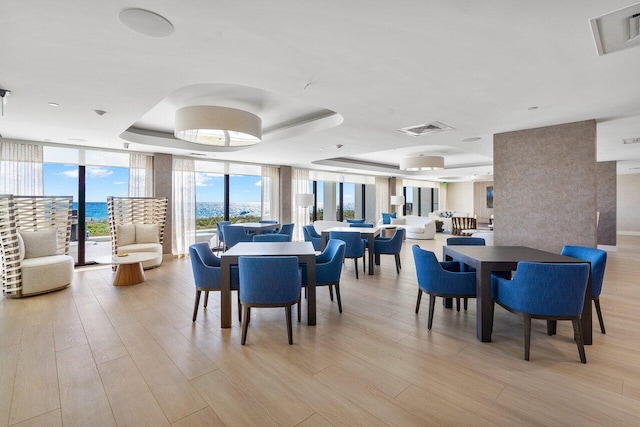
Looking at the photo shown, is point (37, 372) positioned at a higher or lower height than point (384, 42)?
lower

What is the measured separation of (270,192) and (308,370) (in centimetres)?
722

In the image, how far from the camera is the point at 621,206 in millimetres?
11156

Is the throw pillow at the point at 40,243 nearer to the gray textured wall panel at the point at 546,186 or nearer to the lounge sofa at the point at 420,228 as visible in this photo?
the gray textured wall panel at the point at 546,186

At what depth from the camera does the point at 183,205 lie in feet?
24.0

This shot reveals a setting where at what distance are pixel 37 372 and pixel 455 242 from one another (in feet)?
14.7

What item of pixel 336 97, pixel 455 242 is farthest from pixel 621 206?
pixel 336 97

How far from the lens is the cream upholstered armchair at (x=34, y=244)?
3926mm

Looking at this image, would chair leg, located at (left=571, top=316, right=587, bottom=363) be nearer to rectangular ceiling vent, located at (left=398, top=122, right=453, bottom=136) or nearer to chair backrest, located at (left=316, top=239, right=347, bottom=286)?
chair backrest, located at (left=316, top=239, right=347, bottom=286)

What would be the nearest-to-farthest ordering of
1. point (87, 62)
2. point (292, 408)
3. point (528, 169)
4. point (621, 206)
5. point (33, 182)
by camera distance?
point (292, 408), point (87, 62), point (528, 169), point (33, 182), point (621, 206)

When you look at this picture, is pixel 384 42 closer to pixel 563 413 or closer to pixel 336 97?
pixel 336 97

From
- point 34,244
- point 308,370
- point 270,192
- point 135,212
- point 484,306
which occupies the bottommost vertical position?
point 308,370

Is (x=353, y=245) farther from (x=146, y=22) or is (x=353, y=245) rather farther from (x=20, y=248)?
(x=20, y=248)

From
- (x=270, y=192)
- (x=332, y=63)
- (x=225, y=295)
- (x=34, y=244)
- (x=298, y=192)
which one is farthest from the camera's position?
(x=298, y=192)

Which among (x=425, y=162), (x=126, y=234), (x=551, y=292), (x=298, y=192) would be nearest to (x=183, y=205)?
(x=126, y=234)
